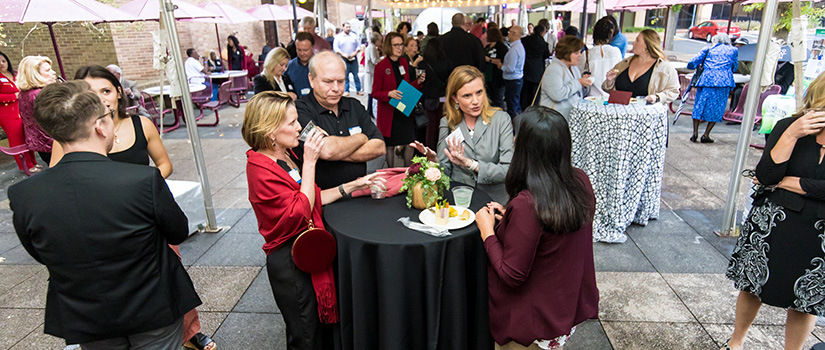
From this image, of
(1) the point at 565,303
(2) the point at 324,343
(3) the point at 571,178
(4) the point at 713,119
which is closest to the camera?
(3) the point at 571,178

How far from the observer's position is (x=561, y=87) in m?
4.52

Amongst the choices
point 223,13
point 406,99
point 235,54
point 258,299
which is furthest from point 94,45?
point 258,299

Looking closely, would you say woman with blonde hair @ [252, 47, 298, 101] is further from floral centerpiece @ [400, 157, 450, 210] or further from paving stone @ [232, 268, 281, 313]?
floral centerpiece @ [400, 157, 450, 210]

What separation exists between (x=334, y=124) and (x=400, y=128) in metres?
2.43

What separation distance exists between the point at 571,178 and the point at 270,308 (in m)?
2.27

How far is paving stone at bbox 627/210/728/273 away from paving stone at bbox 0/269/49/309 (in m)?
4.64

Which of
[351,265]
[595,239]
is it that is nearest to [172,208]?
[351,265]

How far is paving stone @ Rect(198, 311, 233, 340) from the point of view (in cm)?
285

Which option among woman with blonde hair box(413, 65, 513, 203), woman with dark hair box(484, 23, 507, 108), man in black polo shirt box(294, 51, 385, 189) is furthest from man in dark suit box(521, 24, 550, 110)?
man in black polo shirt box(294, 51, 385, 189)

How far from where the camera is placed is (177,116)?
8.58 meters

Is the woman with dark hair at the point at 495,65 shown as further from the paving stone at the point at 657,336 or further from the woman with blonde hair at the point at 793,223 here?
the woman with blonde hair at the point at 793,223

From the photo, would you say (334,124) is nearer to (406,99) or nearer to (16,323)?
(406,99)

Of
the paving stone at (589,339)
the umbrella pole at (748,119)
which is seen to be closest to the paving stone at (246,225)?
the paving stone at (589,339)

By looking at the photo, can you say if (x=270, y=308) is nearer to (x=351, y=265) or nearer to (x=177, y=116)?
(x=351, y=265)
